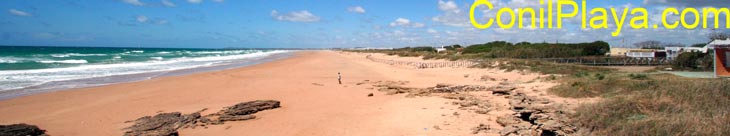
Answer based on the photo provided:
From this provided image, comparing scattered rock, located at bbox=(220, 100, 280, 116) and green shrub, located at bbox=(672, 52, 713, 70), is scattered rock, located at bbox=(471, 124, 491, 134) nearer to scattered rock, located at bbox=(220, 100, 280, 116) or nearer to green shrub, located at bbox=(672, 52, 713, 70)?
scattered rock, located at bbox=(220, 100, 280, 116)

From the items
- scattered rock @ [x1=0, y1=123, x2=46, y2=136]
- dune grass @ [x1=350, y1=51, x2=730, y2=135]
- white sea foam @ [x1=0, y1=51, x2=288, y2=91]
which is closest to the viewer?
dune grass @ [x1=350, y1=51, x2=730, y2=135]

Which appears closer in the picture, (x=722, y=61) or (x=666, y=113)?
(x=666, y=113)

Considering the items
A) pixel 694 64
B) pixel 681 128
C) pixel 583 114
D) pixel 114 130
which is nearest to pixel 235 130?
pixel 114 130

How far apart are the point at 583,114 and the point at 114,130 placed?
9013mm

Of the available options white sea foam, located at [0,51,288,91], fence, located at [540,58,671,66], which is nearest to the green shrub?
fence, located at [540,58,671,66]

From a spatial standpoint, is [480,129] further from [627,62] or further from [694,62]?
[627,62]

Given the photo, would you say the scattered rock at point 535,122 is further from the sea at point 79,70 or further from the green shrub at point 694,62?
the green shrub at point 694,62

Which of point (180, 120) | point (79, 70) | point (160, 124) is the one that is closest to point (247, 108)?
point (180, 120)

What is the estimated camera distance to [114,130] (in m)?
9.56

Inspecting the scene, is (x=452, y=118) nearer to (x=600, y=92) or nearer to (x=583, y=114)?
(x=583, y=114)

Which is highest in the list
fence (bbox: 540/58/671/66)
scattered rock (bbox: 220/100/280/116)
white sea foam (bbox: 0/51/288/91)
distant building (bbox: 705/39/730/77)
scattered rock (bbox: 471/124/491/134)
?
distant building (bbox: 705/39/730/77)

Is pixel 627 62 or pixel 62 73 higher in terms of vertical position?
pixel 62 73

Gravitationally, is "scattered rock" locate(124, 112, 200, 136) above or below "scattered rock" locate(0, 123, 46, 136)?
below

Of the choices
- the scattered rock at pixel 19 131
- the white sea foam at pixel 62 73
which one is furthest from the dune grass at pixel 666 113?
the white sea foam at pixel 62 73
